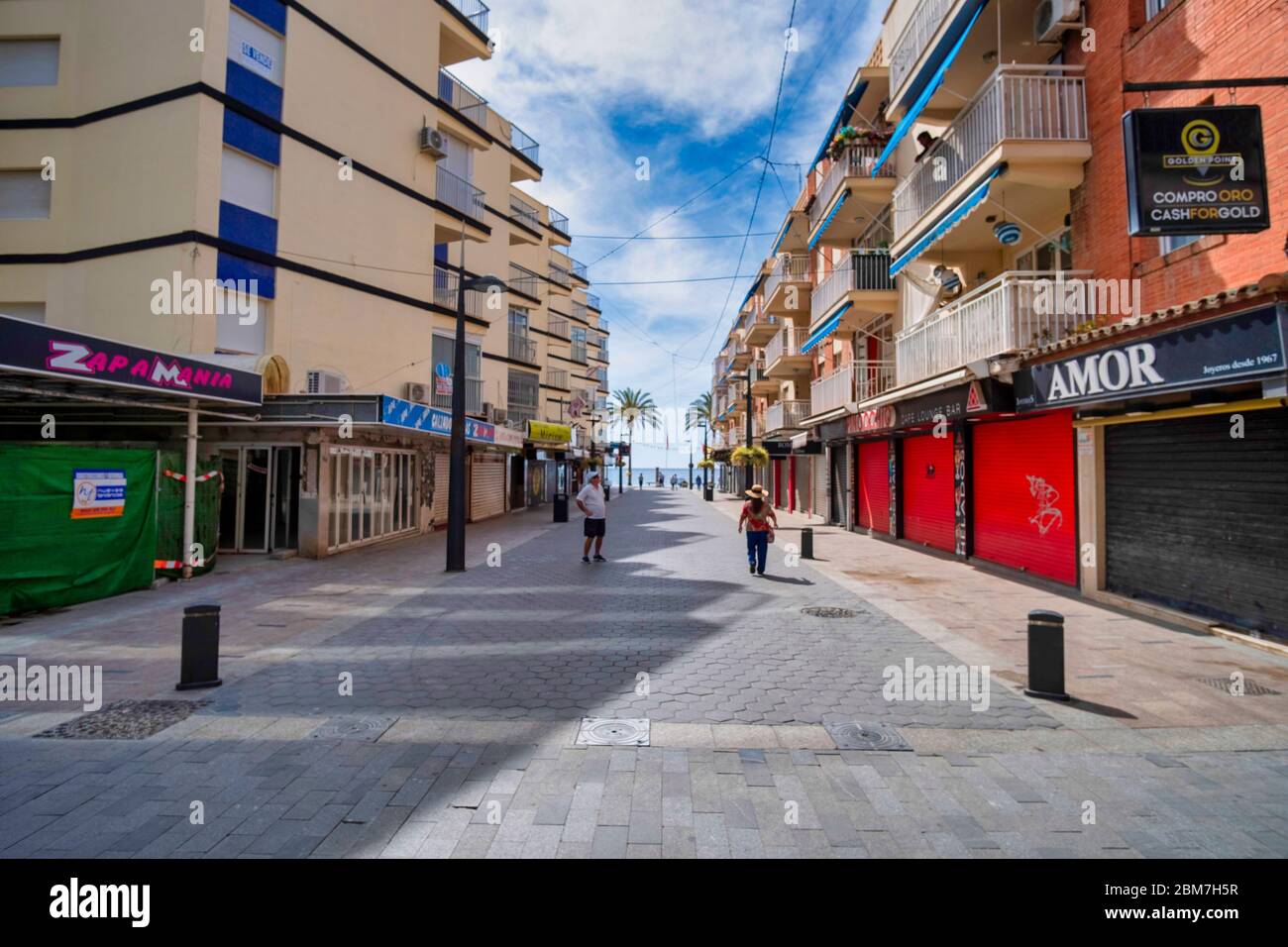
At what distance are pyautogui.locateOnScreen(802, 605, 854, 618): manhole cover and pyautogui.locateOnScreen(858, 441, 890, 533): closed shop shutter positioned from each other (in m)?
9.98

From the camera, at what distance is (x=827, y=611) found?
864 centimetres

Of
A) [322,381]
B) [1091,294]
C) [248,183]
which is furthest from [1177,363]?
[248,183]

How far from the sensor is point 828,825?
130 inches

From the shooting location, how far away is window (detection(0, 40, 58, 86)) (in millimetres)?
14984

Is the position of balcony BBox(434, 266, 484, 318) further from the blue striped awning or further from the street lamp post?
the blue striped awning

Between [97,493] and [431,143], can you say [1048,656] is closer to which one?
[97,493]

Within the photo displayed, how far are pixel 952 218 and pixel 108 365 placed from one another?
43.3ft

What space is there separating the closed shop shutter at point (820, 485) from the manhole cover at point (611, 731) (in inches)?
794

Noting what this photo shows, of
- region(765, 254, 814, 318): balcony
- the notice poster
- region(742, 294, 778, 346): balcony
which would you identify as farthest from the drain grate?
region(742, 294, 778, 346): balcony

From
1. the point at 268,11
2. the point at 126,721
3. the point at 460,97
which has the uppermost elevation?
the point at 460,97
